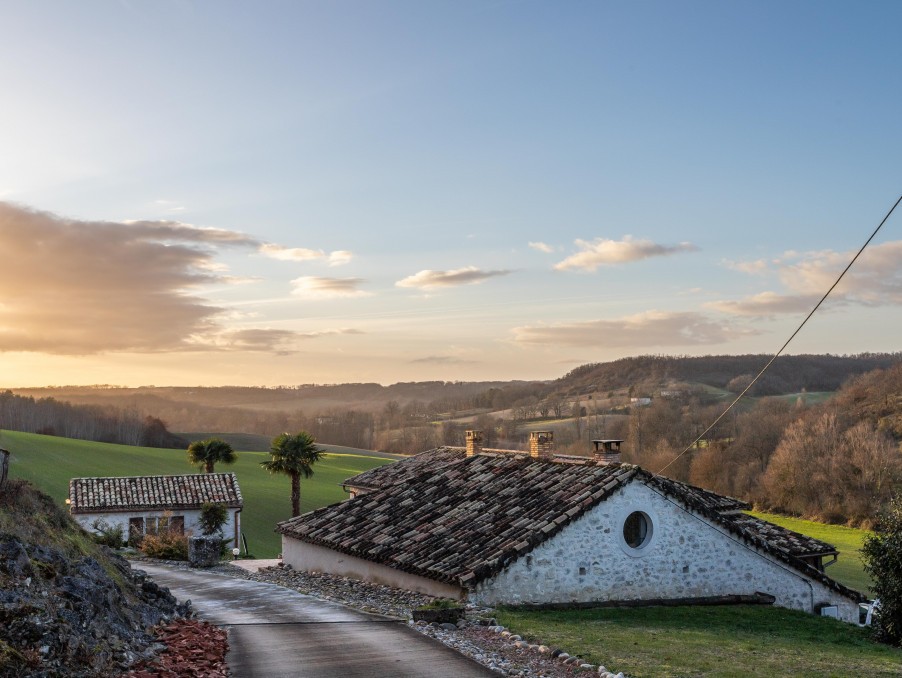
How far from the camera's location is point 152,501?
49281 millimetres

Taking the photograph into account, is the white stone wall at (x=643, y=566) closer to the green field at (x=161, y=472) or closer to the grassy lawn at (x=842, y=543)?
the grassy lawn at (x=842, y=543)

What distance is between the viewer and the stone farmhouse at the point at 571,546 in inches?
887

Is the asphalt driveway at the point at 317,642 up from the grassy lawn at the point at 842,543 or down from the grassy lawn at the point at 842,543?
up

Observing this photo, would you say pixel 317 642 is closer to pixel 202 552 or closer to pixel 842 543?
pixel 202 552

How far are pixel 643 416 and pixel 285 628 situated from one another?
338ft

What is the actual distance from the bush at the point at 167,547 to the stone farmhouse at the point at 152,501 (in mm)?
9788

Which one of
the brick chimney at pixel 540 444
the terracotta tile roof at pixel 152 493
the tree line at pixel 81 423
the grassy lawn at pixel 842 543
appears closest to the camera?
the brick chimney at pixel 540 444

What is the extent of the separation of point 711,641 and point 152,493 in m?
40.8

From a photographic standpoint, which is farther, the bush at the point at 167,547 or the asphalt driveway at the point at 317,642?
the bush at the point at 167,547

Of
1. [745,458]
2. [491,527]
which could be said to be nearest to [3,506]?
[491,527]

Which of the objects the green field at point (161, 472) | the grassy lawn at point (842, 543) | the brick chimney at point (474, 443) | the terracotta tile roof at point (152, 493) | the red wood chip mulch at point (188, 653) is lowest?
the grassy lawn at point (842, 543)

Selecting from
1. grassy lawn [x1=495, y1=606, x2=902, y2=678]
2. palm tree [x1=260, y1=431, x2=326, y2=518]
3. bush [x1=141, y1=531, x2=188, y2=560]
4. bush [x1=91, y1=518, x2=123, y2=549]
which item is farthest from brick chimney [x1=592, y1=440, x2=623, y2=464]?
palm tree [x1=260, y1=431, x2=326, y2=518]

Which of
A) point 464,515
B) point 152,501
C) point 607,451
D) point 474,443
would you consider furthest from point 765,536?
point 152,501

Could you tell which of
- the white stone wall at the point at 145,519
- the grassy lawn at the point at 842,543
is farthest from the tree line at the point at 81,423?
A: the grassy lawn at the point at 842,543
